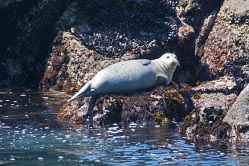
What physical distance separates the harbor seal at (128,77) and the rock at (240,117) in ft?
6.95

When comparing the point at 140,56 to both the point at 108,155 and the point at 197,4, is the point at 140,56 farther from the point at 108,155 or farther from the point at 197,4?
A: the point at 108,155

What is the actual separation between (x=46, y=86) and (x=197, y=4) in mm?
3266

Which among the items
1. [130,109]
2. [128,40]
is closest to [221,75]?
[128,40]

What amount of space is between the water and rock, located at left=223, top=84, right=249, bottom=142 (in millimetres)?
316

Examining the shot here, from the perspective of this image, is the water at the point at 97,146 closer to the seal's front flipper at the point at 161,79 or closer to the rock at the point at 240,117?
the rock at the point at 240,117

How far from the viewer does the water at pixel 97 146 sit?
7.91 meters

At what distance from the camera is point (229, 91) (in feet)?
37.3

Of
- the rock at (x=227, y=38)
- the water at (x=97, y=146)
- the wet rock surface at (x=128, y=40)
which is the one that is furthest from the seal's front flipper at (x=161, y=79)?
the rock at (x=227, y=38)

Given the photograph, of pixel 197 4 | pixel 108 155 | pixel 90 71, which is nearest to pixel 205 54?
pixel 197 4

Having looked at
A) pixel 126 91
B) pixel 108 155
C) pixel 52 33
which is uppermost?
pixel 52 33

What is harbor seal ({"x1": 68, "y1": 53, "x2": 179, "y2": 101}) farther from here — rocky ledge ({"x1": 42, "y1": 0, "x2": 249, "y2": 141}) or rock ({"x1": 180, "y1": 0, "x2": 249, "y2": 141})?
rock ({"x1": 180, "y1": 0, "x2": 249, "y2": 141})

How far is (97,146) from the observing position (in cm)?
870

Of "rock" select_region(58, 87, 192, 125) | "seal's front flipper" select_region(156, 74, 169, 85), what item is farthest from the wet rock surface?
"rock" select_region(58, 87, 192, 125)

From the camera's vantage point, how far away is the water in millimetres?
7908
